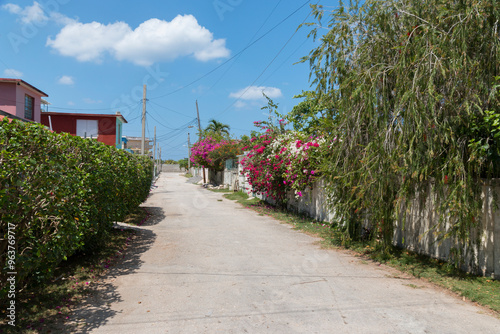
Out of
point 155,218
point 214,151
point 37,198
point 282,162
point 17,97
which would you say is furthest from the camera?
point 214,151

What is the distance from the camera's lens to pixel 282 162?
44.7 feet

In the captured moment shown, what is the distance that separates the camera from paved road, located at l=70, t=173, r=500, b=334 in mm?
4082

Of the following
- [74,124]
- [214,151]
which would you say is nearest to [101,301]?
[214,151]

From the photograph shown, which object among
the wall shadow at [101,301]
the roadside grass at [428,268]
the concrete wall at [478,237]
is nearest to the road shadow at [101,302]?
the wall shadow at [101,301]

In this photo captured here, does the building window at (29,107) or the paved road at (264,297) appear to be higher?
the building window at (29,107)

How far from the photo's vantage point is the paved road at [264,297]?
408 cm

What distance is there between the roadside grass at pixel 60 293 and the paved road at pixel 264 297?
0.82 ft

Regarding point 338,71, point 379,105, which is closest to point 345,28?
point 338,71

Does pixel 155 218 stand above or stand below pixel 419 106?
below

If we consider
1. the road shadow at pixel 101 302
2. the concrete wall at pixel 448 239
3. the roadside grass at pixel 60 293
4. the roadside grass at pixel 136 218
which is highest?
the concrete wall at pixel 448 239

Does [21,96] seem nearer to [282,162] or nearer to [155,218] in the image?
[155,218]

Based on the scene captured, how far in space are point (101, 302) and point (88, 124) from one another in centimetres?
3078

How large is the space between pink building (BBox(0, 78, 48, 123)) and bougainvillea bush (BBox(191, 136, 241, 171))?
13.8 m

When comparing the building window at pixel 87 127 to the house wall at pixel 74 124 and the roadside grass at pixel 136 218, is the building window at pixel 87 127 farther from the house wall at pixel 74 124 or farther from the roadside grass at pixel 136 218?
the roadside grass at pixel 136 218
